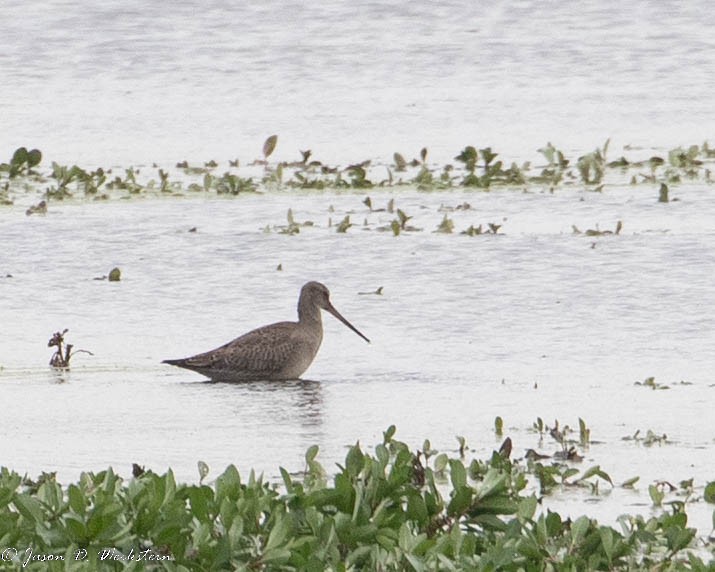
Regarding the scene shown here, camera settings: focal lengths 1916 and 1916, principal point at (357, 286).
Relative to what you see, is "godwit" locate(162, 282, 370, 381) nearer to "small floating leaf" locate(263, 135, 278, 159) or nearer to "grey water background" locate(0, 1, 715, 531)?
"grey water background" locate(0, 1, 715, 531)

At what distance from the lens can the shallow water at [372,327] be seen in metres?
9.13

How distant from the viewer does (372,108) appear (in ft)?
70.2

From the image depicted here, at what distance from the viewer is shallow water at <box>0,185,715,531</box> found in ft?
30.0

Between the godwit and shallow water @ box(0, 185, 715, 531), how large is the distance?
0.36 ft

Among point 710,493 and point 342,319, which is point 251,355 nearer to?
point 342,319

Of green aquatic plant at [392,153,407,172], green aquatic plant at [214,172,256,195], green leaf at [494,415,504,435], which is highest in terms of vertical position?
green aquatic plant at [392,153,407,172]

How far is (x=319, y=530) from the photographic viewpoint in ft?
19.7

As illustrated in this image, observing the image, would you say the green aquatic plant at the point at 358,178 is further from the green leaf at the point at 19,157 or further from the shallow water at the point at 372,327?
the green leaf at the point at 19,157

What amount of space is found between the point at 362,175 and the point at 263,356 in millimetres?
6055

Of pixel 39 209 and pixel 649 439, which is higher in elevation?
pixel 39 209

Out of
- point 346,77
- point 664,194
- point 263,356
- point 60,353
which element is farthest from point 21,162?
point 346,77

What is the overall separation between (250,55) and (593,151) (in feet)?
27.8

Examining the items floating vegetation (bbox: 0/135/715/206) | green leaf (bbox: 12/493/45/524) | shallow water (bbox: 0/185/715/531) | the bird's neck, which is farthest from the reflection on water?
floating vegetation (bbox: 0/135/715/206)

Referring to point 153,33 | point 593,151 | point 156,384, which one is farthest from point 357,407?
point 153,33
